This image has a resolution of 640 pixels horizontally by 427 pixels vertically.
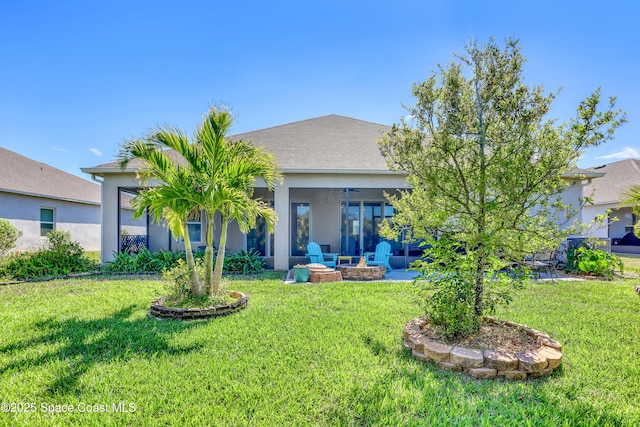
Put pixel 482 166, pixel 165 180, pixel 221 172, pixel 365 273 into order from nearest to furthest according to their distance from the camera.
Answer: pixel 482 166 < pixel 165 180 < pixel 221 172 < pixel 365 273

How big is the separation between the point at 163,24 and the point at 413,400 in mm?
10624

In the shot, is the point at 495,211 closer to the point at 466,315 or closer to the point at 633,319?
the point at 466,315

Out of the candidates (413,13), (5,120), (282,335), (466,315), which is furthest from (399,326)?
(5,120)

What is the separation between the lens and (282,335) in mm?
4320

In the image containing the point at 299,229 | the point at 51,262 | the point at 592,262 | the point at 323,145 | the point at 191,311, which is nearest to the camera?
the point at 191,311

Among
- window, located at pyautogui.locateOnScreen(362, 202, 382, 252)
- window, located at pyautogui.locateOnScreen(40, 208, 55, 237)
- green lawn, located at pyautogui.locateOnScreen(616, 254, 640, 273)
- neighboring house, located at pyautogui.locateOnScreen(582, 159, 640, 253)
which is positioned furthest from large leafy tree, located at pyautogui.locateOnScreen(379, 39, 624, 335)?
neighboring house, located at pyautogui.locateOnScreen(582, 159, 640, 253)

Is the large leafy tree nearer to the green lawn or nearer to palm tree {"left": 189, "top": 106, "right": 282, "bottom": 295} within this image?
palm tree {"left": 189, "top": 106, "right": 282, "bottom": 295}

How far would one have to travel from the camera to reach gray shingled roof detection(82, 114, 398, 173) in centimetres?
1020

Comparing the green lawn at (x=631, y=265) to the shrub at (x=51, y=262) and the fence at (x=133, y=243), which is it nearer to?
the fence at (x=133, y=243)

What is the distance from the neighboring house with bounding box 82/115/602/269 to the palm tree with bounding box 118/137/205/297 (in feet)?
15.4

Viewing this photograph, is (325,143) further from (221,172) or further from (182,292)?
(182,292)

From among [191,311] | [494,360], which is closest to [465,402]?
[494,360]

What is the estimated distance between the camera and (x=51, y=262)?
9547mm

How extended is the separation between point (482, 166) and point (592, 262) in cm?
873
